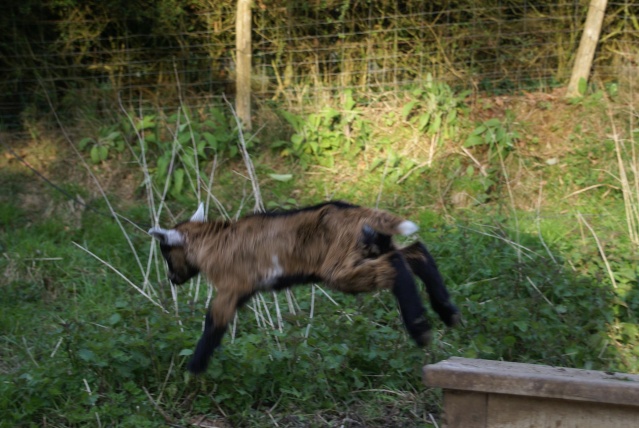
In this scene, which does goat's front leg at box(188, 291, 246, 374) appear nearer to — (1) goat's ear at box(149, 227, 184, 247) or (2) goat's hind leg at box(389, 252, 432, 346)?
(1) goat's ear at box(149, 227, 184, 247)

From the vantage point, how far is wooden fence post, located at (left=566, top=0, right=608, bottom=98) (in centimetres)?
827

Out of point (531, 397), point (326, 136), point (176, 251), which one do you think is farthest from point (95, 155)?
point (531, 397)

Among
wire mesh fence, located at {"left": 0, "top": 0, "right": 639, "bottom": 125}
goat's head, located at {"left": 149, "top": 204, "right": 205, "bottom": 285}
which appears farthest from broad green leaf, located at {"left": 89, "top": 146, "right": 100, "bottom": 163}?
goat's head, located at {"left": 149, "top": 204, "right": 205, "bottom": 285}

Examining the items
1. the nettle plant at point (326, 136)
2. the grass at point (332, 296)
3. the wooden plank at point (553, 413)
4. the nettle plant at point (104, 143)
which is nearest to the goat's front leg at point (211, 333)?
the grass at point (332, 296)

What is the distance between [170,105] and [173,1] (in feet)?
3.87

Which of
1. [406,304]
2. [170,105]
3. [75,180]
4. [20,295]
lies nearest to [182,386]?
[406,304]

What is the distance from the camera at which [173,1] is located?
8.59 m

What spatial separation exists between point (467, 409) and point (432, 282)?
35.5 inches

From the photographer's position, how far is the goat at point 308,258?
3627mm

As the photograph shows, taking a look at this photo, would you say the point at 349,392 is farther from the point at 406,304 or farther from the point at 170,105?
the point at 170,105

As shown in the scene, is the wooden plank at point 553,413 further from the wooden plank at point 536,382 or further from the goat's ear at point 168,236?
the goat's ear at point 168,236

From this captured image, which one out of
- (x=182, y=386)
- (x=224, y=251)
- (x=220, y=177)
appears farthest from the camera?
(x=220, y=177)

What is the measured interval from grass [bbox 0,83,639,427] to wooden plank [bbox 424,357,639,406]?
1.02m

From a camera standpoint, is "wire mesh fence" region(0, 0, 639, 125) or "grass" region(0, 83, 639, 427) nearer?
"grass" region(0, 83, 639, 427)
